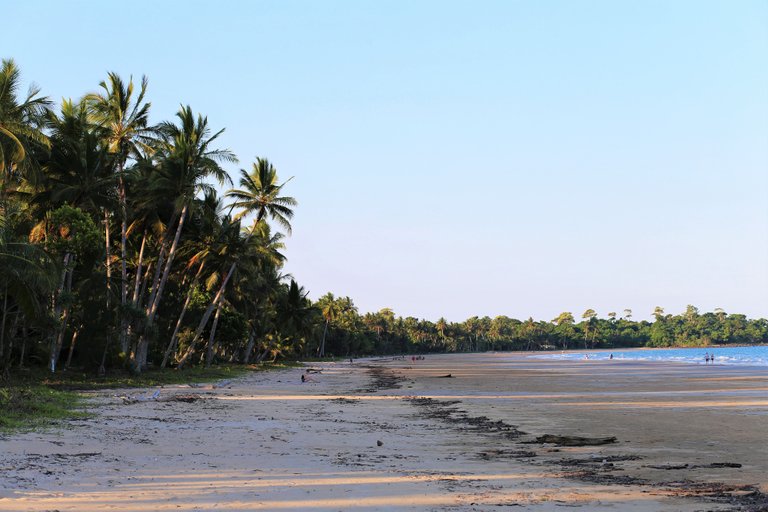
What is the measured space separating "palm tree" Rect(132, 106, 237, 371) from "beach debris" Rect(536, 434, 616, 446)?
22.6 metres

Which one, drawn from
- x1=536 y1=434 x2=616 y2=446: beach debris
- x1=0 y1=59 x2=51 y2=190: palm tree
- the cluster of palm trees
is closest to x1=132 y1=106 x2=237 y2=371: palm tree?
the cluster of palm trees

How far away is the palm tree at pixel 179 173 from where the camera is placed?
31141mm

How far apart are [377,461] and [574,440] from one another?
15.7 ft

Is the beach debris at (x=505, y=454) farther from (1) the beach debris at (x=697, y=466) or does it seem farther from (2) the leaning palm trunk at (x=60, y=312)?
(2) the leaning palm trunk at (x=60, y=312)

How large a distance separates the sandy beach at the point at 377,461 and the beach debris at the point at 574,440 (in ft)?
0.24

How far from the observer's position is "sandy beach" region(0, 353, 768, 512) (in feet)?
23.0

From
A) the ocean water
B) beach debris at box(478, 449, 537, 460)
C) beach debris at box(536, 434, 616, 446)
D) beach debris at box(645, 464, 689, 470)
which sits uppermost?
beach debris at box(645, 464, 689, 470)

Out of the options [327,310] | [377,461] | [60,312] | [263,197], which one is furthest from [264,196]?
[327,310]

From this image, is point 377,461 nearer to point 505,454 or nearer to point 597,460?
point 505,454

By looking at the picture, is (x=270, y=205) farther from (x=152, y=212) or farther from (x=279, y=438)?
(x=279, y=438)

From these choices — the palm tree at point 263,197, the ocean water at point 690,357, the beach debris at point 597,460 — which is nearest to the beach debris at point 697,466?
the beach debris at point 597,460

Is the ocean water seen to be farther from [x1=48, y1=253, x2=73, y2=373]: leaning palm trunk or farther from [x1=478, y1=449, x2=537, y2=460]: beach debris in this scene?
[x1=478, y1=449, x2=537, y2=460]: beach debris

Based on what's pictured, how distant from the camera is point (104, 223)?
3089 cm

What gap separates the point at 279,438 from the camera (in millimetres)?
12086
